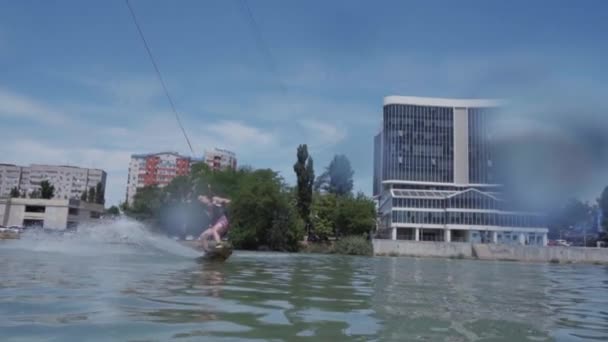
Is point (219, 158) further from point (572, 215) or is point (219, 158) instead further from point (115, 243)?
point (115, 243)

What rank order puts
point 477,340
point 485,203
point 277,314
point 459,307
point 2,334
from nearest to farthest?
point 2,334
point 477,340
point 277,314
point 459,307
point 485,203

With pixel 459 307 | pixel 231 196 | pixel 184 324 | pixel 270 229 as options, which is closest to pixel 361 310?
pixel 459 307

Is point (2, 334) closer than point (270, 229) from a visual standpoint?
Yes

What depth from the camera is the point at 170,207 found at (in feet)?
255

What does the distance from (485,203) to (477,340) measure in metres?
89.2

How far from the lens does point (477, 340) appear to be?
554 centimetres

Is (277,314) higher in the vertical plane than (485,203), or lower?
lower

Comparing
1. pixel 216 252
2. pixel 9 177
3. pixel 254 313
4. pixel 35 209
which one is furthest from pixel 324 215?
pixel 9 177

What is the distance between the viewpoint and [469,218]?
290 feet

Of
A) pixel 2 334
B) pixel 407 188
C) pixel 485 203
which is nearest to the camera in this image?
pixel 2 334

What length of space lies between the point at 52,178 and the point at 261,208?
5234 inches

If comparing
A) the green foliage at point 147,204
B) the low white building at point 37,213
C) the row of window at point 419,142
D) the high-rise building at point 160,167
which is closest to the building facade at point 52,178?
the high-rise building at point 160,167

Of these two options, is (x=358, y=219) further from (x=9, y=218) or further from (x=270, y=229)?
(x=9, y=218)

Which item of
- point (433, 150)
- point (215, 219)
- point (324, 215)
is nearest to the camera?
point (215, 219)
